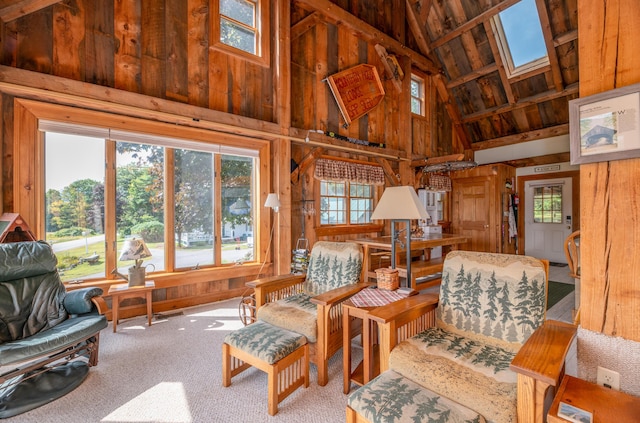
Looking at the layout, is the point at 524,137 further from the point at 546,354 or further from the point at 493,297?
the point at 546,354

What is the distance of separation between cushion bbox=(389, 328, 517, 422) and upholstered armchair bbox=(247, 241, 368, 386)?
1.98 feet

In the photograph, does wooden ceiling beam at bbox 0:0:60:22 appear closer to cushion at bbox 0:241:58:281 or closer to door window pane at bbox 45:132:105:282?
door window pane at bbox 45:132:105:282

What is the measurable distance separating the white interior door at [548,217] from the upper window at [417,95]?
129 inches

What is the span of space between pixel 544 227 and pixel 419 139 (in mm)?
3667

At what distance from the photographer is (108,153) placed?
320 cm

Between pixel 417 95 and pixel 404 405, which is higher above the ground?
pixel 417 95

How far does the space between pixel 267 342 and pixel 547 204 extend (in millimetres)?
7579

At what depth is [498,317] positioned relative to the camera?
1601mm

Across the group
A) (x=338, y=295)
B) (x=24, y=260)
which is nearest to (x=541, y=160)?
(x=338, y=295)

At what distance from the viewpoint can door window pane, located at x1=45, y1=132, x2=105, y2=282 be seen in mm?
2949

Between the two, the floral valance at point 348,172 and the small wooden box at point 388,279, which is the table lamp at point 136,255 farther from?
the floral valance at point 348,172

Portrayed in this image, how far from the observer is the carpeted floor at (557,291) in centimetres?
383

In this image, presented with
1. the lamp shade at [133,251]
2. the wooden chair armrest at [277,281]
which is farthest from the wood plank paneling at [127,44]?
the wooden chair armrest at [277,281]

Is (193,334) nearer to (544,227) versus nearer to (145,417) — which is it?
(145,417)
